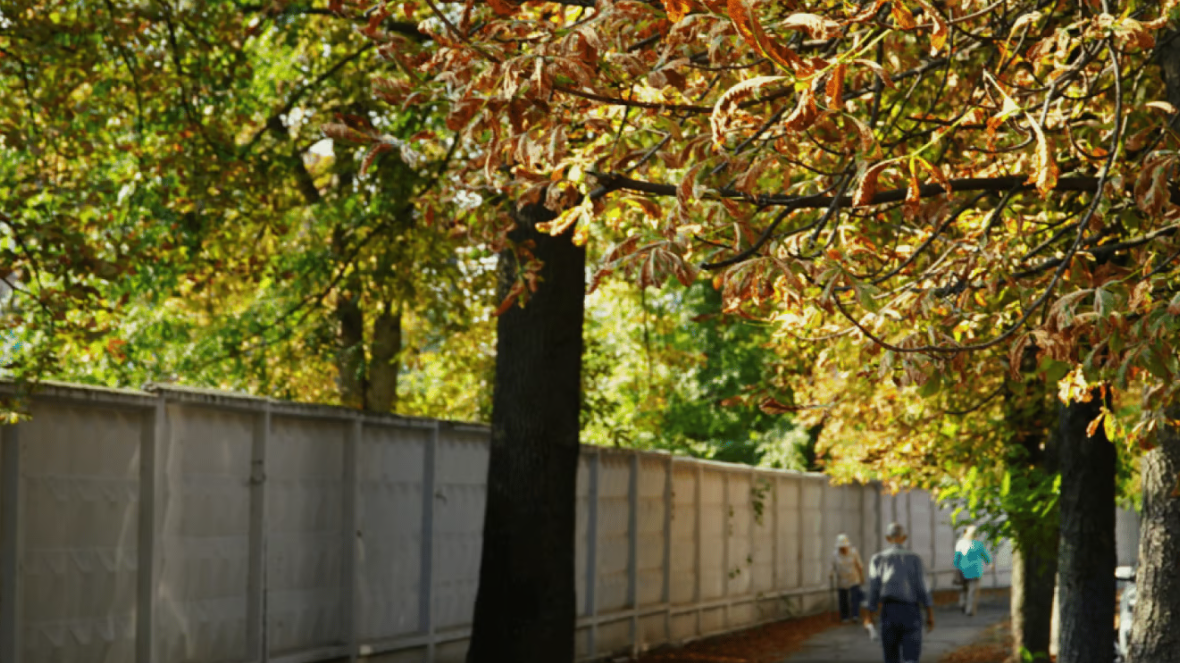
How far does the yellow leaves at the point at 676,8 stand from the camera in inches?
198

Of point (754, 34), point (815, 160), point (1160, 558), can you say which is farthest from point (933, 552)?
point (754, 34)

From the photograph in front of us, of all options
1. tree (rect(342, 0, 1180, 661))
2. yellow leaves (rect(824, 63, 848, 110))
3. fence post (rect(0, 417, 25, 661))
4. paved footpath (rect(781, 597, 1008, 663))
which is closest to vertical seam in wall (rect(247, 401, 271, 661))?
fence post (rect(0, 417, 25, 661))

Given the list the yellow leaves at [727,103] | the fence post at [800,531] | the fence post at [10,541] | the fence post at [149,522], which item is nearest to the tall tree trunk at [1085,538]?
the fence post at [149,522]

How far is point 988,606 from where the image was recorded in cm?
3547

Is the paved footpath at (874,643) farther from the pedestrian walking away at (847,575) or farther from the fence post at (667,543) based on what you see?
the fence post at (667,543)

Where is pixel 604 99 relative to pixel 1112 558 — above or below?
above

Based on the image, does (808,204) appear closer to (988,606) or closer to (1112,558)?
(1112,558)

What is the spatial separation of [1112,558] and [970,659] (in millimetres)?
8358

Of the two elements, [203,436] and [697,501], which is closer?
[203,436]

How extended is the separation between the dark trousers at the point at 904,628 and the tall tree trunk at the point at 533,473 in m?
4.05

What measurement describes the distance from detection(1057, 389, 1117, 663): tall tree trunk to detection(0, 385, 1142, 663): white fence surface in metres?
5.41

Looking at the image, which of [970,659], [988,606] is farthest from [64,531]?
[988,606]

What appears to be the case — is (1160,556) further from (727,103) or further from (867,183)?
(727,103)

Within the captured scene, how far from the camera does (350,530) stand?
13.8 m
